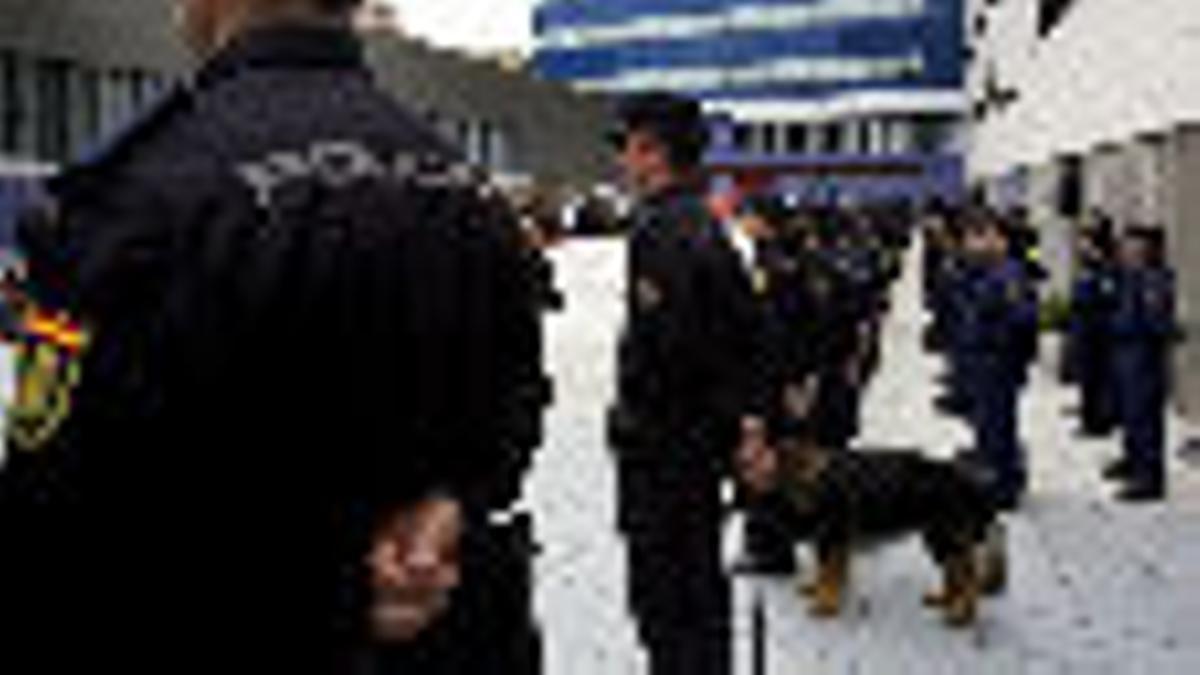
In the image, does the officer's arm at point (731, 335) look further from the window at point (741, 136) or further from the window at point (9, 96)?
the window at point (741, 136)

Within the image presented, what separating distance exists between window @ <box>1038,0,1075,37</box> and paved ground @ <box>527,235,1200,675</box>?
18730mm

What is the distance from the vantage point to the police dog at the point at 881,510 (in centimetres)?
800

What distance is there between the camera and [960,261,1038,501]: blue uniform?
11.6m

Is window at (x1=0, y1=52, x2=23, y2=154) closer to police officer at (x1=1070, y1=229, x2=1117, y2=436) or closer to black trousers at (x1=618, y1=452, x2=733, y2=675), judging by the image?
police officer at (x1=1070, y1=229, x2=1117, y2=436)

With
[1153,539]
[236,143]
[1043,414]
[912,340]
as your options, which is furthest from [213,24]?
[912,340]

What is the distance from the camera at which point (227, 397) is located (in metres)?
1.87

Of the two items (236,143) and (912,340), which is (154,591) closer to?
(236,143)

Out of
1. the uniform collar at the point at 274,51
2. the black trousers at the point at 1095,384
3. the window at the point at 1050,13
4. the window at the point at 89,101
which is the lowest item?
the window at the point at 89,101

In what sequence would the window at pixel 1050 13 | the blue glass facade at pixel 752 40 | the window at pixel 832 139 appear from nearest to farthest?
the window at pixel 1050 13 < the blue glass facade at pixel 752 40 < the window at pixel 832 139

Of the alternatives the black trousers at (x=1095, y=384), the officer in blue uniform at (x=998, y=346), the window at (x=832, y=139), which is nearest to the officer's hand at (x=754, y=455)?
the officer in blue uniform at (x=998, y=346)

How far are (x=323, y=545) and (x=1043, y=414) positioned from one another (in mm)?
15681

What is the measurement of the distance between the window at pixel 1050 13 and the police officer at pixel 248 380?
29158 mm

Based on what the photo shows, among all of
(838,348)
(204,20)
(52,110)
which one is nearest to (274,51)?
(204,20)

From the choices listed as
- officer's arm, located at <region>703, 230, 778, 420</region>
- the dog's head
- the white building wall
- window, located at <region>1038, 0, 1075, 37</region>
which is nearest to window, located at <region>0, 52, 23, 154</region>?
the white building wall
